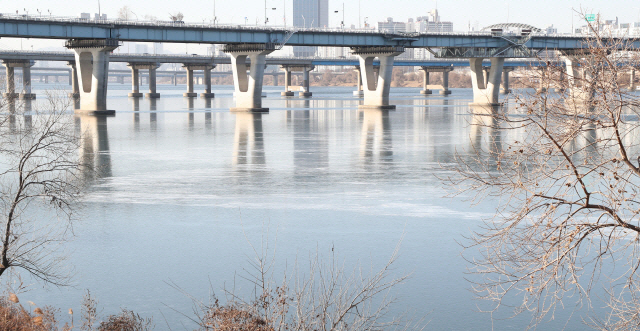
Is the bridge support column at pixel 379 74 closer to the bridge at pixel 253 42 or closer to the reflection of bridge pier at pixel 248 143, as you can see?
the bridge at pixel 253 42

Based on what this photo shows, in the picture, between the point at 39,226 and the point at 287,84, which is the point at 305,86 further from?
the point at 39,226

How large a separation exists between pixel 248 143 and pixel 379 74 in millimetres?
48120

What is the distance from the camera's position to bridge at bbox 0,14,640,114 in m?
74.3

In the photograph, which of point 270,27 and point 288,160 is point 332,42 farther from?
point 288,160

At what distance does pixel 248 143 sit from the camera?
47031 mm

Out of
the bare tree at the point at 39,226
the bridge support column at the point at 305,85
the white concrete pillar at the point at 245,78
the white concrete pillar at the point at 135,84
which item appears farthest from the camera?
the bridge support column at the point at 305,85

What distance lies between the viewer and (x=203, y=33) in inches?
3199

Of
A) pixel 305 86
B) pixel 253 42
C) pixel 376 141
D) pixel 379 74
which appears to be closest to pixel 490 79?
pixel 379 74

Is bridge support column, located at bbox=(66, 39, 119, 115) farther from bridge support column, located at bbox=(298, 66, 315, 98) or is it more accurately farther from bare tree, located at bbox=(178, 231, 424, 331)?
bridge support column, located at bbox=(298, 66, 315, 98)

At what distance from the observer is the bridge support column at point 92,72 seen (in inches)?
3061

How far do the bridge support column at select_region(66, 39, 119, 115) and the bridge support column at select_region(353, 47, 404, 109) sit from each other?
104 ft

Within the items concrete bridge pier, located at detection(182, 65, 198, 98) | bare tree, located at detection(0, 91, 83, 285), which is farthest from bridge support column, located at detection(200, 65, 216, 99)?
bare tree, located at detection(0, 91, 83, 285)

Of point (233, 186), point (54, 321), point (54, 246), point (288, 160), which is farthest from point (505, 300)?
point (288, 160)

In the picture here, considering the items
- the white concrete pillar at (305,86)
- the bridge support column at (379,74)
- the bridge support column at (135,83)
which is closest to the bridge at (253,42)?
the bridge support column at (379,74)
